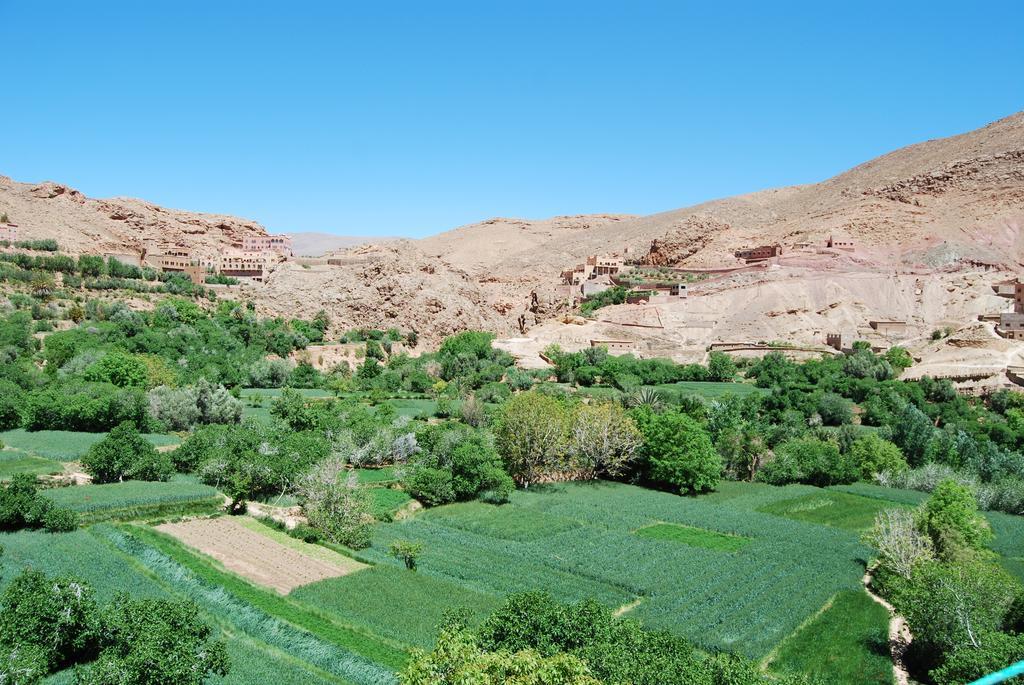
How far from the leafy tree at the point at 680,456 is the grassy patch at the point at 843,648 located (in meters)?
13.9

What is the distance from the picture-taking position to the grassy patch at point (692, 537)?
2717 cm

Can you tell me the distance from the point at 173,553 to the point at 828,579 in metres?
19.9

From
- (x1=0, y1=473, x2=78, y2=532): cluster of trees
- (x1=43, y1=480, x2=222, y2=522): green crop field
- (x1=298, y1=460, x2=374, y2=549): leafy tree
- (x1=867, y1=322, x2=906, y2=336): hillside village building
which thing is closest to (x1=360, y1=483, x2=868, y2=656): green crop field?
(x1=298, y1=460, x2=374, y2=549): leafy tree

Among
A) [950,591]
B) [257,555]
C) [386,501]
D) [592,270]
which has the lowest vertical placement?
[386,501]

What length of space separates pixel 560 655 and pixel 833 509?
23.9m

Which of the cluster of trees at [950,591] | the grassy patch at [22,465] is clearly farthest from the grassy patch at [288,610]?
the cluster of trees at [950,591]

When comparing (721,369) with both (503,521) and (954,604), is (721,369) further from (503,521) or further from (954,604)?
(954,604)

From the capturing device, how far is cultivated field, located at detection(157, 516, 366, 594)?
21.9 metres

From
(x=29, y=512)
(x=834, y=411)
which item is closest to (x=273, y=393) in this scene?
(x=29, y=512)

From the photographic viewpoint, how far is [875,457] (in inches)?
1565

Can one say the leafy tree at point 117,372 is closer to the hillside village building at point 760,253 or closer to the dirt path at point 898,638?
the dirt path at point 898,638

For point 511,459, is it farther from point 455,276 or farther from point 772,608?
point 455,276

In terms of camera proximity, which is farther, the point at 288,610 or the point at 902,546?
the point at 902,546

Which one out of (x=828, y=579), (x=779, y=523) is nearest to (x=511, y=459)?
(x=779, y=523)
